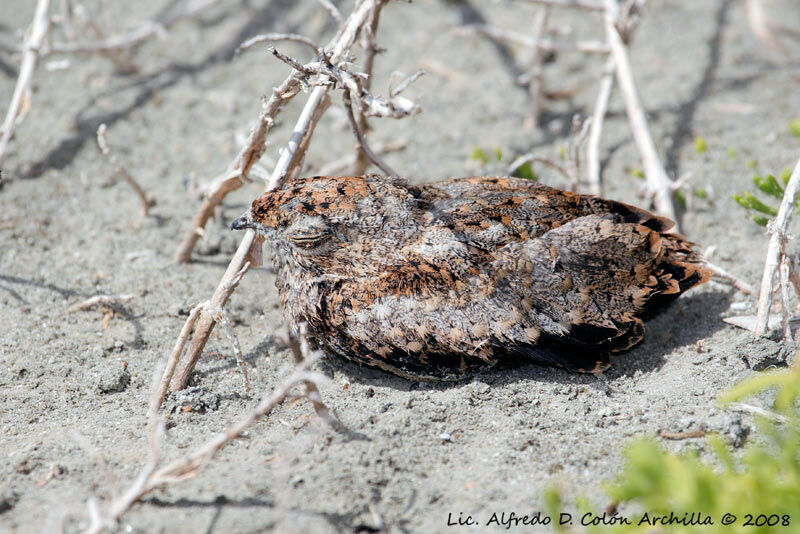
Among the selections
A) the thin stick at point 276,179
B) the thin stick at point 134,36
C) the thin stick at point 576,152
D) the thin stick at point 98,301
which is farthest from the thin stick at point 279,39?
the thin stick at point 134,36

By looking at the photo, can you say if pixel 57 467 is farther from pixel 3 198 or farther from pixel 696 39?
pixel 696 39

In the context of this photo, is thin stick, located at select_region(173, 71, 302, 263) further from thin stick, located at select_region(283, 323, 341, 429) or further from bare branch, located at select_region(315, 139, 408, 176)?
thin stick, located at select_region(283, 323, 341, 429)

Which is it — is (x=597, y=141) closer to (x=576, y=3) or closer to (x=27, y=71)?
(x=576, y=3)

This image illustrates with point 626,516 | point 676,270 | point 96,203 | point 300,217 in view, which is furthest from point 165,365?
point 676,270

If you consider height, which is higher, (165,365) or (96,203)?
(96,203)

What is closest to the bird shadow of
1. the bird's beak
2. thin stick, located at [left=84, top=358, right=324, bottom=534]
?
the bird's beak

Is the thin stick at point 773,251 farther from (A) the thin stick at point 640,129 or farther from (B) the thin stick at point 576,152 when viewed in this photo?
(B) the thin stick at point 576,152

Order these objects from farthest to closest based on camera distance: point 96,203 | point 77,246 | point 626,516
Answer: point 96,203
point 77,246
point 626,516
